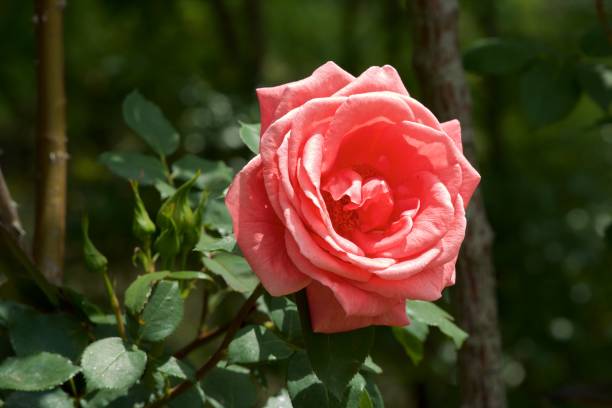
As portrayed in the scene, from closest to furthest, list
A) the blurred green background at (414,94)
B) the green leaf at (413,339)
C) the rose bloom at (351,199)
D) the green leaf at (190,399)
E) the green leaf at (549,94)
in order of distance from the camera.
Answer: the rose bloom at (351,199)
the green leaf at (190,399)
the green leaf at (413,339)
the green leaf at (549,94)
the blurred green background at (414,94)

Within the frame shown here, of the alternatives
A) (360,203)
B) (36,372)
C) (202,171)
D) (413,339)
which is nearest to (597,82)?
(413,339)

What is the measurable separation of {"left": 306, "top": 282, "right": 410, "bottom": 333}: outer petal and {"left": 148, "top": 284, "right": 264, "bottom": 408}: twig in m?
0.07

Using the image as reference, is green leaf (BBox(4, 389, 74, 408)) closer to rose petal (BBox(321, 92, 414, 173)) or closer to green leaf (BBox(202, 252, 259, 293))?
green leaf (BBox(202, 252, 259, 293))

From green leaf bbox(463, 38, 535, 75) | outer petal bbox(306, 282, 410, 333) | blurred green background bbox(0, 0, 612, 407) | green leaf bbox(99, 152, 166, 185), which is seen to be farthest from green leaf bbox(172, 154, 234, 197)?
blurred green background bbox(0, 0, 612, 407)

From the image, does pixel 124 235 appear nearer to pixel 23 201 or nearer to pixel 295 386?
pixel 23 201

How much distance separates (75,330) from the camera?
1.01 metres

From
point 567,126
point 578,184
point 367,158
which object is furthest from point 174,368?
point 567,126

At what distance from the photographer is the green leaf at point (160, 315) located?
2.93ft

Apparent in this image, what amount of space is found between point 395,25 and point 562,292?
0.91 metres

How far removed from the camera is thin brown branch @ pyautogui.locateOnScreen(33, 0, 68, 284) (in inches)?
46.8

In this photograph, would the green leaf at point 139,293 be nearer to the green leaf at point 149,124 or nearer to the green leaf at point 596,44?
the green leaf at point 149,124

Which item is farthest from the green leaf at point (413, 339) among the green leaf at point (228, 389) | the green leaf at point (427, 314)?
the green leaf at point (228, 389)

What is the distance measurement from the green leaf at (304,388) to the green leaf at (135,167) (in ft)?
1.23

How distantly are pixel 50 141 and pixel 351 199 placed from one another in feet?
2.02
